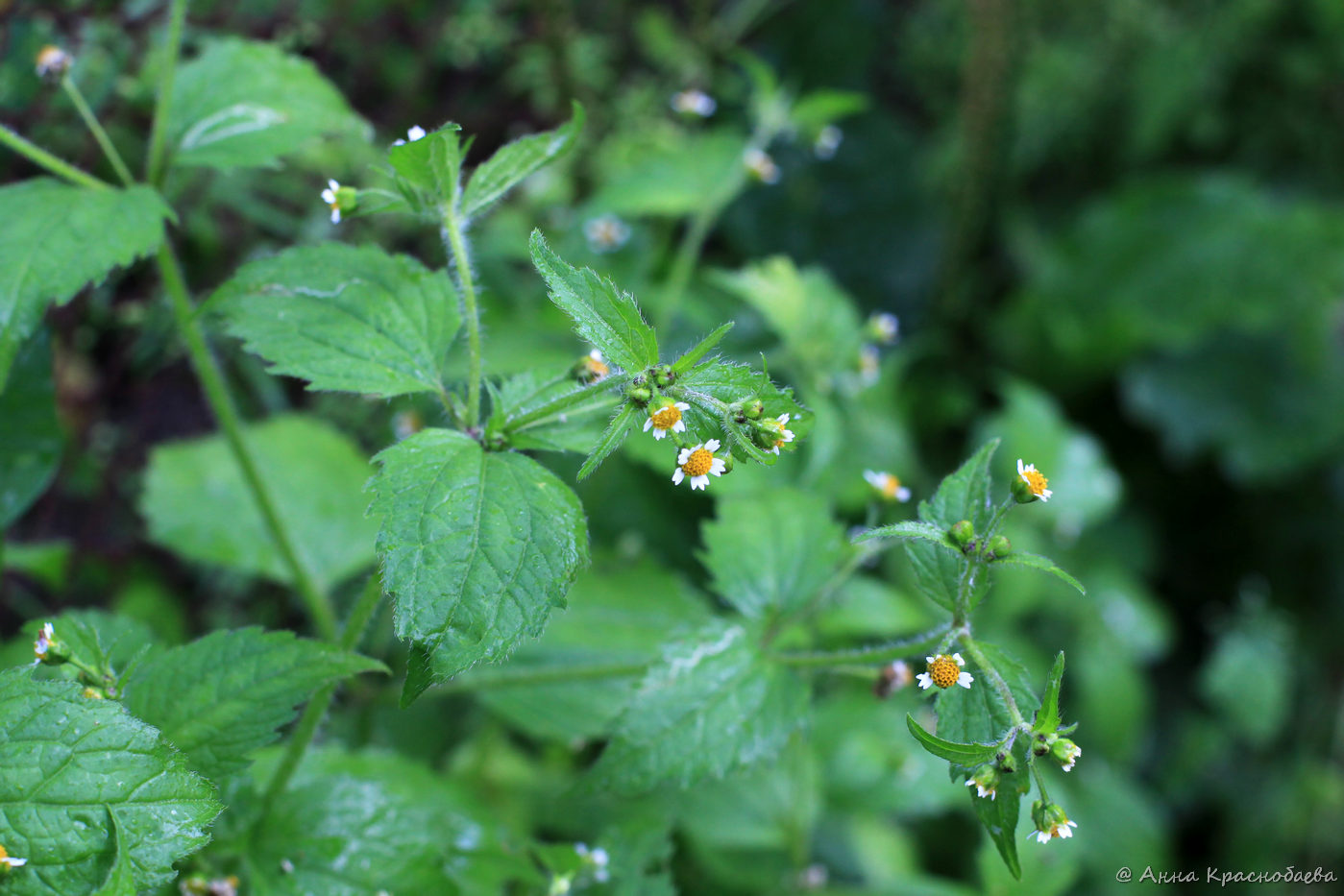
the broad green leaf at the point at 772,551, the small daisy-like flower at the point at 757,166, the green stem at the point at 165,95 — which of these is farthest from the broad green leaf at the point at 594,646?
the green stem at the point at 165,95

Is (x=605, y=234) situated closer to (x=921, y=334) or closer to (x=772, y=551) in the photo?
(x=772, y=551)

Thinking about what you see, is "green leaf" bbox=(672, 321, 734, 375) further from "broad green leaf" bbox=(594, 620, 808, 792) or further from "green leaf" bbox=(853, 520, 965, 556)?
"broad green leaf" bbox=(594, 620, 808, 792)

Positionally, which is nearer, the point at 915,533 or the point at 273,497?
the point at 915,533

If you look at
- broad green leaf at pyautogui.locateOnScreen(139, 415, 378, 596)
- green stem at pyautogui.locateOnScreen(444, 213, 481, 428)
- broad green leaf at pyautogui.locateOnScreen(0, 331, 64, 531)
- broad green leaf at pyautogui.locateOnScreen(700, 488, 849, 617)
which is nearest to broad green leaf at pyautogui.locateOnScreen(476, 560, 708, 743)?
broad green leaf at pyautogui.locateOnScreen(700, 488, 849, 617)

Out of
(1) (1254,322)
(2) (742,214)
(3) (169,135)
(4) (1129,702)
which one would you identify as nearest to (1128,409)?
(1) (1254,322)

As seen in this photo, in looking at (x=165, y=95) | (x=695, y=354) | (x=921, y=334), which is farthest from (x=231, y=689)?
(x=921, y=334)

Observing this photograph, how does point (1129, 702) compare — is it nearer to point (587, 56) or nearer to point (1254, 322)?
point (1254, 322)

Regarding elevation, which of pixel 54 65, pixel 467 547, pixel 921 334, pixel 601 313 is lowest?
pixel 921 334
